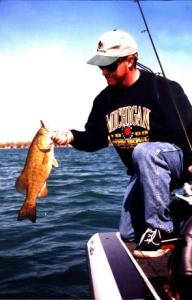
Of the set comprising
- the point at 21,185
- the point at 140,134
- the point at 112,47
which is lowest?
the point at 21,185

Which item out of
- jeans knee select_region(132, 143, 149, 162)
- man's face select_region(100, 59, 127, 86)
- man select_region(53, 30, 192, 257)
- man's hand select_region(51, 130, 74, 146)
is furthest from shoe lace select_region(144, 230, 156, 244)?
man's face select_region(100, 59, 127, 86)

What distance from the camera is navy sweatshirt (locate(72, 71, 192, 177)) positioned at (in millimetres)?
3934

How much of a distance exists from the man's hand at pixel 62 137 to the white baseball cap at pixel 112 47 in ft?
2.71

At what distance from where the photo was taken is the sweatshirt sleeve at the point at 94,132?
188 inches

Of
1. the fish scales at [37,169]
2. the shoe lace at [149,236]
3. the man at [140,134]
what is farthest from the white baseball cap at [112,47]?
the shoe lace at [149,236]

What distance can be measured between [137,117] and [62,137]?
83cm

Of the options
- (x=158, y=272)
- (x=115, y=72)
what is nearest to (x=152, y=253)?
(x=158, y=272)

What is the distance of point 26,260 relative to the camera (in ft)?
25.2

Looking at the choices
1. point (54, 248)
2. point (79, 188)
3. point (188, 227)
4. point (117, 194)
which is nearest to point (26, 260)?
point (54, 248)

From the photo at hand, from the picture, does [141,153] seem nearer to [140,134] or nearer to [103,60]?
[140,134]

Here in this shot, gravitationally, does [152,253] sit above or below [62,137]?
below

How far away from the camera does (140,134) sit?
4258mm

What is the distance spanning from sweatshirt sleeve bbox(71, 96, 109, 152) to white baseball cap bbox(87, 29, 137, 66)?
75cm

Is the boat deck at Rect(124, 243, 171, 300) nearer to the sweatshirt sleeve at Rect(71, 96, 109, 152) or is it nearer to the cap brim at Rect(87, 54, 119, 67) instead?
the sweatshirt sleeve at Rect(71, 96, 109, 152)
